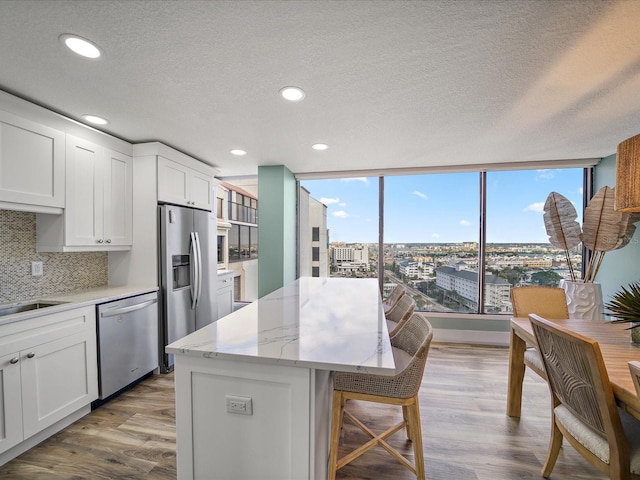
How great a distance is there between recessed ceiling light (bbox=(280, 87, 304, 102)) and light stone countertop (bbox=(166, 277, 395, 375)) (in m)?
1.45

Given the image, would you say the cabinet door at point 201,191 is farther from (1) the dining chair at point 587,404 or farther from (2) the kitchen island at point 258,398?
(1) the dining chair at point 587,404

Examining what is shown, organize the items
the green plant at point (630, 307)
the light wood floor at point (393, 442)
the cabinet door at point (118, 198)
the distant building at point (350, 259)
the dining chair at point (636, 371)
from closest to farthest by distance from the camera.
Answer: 1. the dining chair at point (636, 371)
2. the green plant at point (630, 307)
3. the light wood floor at point (393, 442)
4. the cabinet door at point (118, 198)
5. the distant building at point (350, 259)

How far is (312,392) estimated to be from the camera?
1083 millimetres

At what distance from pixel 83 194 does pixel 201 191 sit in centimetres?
127

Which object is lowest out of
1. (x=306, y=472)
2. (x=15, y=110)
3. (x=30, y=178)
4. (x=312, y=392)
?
(x=306, y=472)

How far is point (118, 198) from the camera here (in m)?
2.76

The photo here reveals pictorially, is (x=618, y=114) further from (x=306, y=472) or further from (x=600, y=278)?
(x=306, y=472)

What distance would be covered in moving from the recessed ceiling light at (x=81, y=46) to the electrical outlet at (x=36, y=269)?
5.79ft

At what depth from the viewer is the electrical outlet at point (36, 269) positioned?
229 cm

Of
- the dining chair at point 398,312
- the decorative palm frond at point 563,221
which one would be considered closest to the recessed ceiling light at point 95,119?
the dining chair at point 398,312

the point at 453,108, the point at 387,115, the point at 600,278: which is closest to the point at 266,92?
the point at 387,115

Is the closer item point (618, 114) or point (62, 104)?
point (62, 104)

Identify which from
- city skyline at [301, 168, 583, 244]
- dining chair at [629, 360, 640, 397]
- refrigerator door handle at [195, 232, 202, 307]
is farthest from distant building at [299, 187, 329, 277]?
dining chair at [629, 360, 640, 397]

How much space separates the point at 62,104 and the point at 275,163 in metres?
2.07
